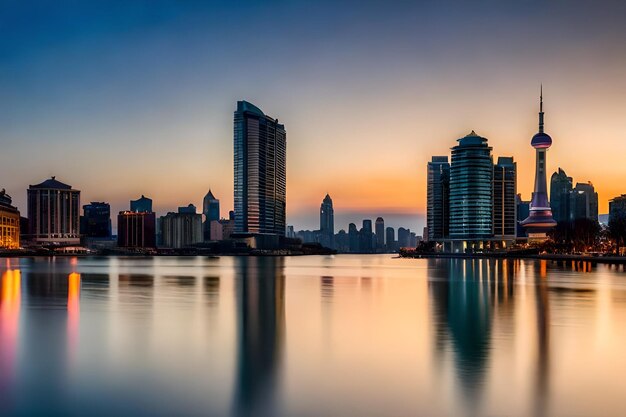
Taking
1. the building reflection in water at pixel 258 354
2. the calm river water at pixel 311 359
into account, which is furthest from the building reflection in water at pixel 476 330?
the building reflection in water at pixel 258 354

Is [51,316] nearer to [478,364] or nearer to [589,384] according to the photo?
[478,364]

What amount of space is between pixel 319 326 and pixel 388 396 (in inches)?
616

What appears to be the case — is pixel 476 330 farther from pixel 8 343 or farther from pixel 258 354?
pixel 8 343

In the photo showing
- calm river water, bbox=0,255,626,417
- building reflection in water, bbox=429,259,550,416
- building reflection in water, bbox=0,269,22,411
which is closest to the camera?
calm river water, bbox=0,255,626,417

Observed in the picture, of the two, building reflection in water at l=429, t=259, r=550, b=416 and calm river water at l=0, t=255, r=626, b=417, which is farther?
building reflection in water at l=429, t=259, r=550, b=416

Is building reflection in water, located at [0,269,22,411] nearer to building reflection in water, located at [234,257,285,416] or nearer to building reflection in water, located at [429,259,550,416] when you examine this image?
building reflection in water, located at [234,257,285,416]

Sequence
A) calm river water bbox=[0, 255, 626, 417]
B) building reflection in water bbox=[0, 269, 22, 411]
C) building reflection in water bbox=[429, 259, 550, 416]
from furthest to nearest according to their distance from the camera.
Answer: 1. building reflection in water bbox=[429, 259, 550, 416]
2. building reflection in water bbox=[0, 269, 22, 411]
3. calm river water bbox=[0, 255, 626, 417]

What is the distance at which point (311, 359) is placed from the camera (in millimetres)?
24406

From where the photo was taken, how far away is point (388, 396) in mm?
18547

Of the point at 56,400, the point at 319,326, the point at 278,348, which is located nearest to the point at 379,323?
the point at 319,326

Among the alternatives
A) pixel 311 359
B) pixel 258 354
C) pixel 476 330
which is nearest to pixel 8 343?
pixel 258 354

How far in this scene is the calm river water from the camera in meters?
17.6

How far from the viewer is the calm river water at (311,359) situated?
17625 mm

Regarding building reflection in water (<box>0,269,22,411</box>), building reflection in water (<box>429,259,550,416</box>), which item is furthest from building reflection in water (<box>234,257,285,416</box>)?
building reflection in water (<box>0,269,22,411</box>)
